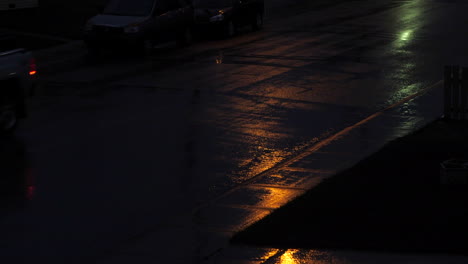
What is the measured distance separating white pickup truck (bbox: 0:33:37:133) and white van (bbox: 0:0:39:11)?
21.0 meters

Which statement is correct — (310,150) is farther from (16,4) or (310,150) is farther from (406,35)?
(16,4)

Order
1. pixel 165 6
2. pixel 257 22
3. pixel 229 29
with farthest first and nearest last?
pixel 257 22
pixel 229 29
pixel 165 6

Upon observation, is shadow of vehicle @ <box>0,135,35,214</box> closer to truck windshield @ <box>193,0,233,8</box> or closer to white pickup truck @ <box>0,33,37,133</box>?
white pickup truck @ <box>0,33,37,133</box>

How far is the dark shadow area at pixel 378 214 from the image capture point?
32.9ft

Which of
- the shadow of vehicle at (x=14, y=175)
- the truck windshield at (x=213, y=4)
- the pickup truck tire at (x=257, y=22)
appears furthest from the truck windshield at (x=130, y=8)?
the shadow of vehicle at (x=14, y=175)

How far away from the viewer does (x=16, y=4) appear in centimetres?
3734

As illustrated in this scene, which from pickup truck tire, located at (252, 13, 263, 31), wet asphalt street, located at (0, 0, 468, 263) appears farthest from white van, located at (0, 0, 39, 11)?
pickup truck tire, located at (252, 13, 263, 31)

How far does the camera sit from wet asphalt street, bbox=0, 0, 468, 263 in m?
10.9

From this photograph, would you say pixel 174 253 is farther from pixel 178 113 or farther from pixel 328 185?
pixel 178 113

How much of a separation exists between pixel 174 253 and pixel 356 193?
297 cm

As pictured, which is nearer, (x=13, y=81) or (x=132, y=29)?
(x=13, y=81)

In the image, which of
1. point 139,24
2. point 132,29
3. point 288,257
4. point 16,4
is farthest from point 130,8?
point 288,257

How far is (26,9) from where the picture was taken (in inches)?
1475

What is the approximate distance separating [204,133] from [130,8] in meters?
12.2
